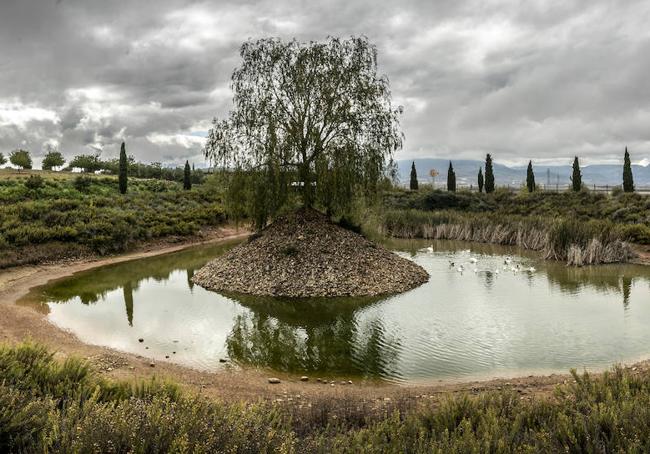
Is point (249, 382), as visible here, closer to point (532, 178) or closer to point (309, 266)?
point (309, 266)

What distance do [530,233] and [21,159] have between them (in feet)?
223

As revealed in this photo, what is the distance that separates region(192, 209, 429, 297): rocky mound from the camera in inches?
762

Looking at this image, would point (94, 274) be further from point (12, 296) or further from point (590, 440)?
point (590, 440)

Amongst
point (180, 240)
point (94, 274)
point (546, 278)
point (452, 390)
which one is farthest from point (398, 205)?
point (452, 390)

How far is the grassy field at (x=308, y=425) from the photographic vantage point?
195 inches

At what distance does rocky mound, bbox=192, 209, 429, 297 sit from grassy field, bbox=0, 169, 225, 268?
5.53 meters

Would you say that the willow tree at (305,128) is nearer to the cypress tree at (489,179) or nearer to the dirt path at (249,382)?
the dirt path at (249,382)

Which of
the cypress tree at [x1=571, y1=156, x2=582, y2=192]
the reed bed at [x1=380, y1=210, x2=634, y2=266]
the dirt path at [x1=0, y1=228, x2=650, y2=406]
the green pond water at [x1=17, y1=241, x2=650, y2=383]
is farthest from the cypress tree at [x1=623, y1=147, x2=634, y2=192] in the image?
the dirt path at [x1=0, y1=228, x2=650, y2=406]

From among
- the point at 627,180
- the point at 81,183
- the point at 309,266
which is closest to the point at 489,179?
the point at 627,180

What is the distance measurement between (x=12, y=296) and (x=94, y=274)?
5.32 m

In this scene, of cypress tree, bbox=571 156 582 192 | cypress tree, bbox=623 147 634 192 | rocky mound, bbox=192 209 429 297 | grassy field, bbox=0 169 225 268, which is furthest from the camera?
cypress tree, bbox=571 156 582 192

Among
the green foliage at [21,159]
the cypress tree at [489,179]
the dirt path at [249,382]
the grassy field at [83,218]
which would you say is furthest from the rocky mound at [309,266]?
the green foliage at [21,159]

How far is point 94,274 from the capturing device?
2355 centimetres

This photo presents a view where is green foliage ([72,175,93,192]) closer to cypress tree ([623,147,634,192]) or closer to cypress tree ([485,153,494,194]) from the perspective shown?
cypress tree ([485,153,494,194])
